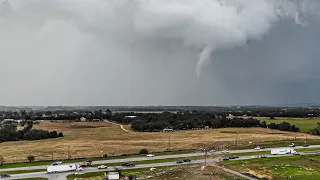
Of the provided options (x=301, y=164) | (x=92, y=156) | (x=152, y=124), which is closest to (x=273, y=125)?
(x=152, y=124)

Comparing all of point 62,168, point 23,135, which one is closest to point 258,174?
point 62,168

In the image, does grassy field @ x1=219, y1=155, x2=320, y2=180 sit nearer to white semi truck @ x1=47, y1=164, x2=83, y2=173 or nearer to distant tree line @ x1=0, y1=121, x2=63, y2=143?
white semi truck @ x1=47, y1=164, x2=83, y2=173

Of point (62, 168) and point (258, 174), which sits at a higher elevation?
point (62, 168)

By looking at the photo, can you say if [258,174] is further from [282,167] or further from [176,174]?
[176,174]

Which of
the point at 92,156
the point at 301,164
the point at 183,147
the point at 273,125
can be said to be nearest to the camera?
the point at 301,164

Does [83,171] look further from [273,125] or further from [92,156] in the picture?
[273,125]

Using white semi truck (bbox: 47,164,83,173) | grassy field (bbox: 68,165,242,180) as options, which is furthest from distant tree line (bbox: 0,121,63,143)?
grassy field (bbox: 68,165,242,180)

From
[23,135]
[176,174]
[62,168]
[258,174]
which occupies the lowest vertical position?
[176,174]
